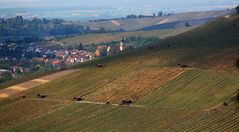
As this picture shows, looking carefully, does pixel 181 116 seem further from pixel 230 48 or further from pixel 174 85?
pixel 230 48

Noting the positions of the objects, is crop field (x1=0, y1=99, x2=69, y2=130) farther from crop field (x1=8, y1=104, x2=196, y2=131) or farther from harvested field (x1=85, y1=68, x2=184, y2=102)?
harvested field (x1=85, y1=68, x2=184, y2=102)

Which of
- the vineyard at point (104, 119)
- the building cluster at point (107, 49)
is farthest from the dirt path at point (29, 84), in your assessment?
the building cluster at point (107, 49)

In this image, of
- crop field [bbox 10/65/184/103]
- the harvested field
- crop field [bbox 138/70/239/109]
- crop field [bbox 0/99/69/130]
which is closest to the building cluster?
crop field [bbox 10/65/184/103]

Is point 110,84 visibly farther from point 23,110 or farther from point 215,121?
point 215,121

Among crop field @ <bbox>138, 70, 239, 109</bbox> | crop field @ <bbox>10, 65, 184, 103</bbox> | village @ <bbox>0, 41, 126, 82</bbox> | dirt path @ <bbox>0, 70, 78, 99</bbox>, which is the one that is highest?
crop field @ <bbox>138, 70, 239, 109</bbox>

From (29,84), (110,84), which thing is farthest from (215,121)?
(29,84)

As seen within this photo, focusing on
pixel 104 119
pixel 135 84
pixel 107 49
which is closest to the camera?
pixel 104 119
